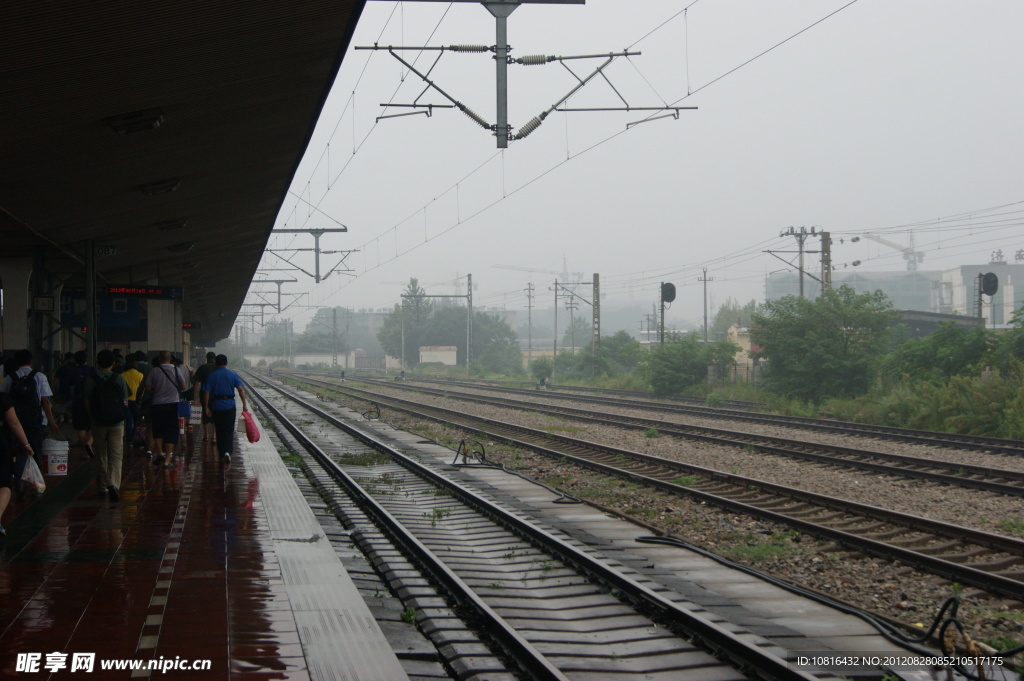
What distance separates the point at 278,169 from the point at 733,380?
30.2 m

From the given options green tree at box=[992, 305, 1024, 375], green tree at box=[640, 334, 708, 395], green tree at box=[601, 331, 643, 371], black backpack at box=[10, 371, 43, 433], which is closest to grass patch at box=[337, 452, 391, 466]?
black backpack at box=[10, 371, 43, 433]

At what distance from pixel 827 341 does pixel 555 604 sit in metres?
25.9

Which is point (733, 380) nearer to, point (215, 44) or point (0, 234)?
point (0, 234)

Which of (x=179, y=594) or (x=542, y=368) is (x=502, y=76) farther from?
(x=542, y=368)

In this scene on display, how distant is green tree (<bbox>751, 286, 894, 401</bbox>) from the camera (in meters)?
30.8

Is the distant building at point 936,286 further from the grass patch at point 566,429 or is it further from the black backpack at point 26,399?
the black backpack at point 26,399

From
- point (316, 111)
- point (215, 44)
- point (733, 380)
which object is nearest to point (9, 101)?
point (215, 44)

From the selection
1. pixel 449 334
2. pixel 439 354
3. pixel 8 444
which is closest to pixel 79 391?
pixel 8 444

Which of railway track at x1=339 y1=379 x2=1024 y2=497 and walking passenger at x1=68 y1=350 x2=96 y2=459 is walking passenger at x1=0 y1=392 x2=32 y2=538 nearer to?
walking passenger at x1=68 y1=350 x2=96 y2=459

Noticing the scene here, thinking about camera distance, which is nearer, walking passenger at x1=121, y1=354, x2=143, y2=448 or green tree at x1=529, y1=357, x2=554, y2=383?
walking passenger at x1=121, y1=354, x2=143, y2=448

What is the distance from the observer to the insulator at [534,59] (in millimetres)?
13789

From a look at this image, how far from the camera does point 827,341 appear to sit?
31.1 meters

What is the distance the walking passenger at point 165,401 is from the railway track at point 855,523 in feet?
21.9

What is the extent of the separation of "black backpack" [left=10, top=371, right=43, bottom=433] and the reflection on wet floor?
1043 millimetres
